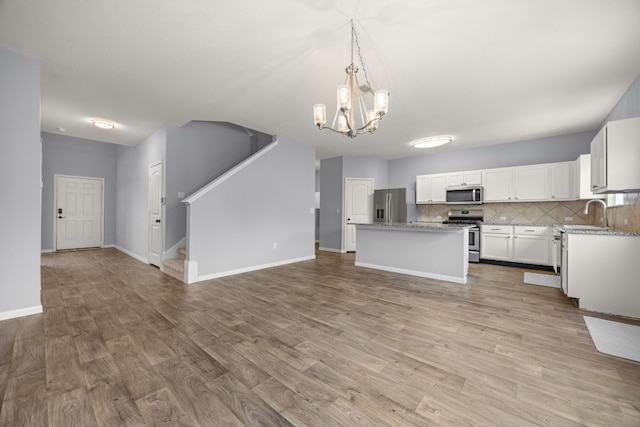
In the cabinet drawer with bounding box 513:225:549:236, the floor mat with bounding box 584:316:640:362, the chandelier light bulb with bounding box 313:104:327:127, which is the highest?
the chandelier light bulb with bounding box 313:104:327:127

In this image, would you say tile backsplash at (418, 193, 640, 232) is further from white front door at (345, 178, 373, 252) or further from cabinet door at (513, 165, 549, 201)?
white front door at (345, 178, 373, 252)

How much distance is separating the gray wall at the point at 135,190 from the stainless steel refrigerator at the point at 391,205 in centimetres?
504

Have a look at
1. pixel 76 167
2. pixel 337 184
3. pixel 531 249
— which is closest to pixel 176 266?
pixel 337 184

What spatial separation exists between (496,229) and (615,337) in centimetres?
348

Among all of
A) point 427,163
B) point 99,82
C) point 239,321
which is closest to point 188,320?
point 239,321

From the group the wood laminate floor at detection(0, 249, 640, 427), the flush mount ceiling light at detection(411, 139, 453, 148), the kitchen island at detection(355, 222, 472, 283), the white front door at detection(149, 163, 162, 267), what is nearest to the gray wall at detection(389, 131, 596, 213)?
the flush mount ceiling light at detection(411, 139, 453, 148)

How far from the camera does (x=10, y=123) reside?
2623mm

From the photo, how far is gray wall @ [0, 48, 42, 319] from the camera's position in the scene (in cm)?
260

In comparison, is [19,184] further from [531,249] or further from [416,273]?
[531,249]

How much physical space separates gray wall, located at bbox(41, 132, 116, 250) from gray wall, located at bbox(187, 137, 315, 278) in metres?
5.01

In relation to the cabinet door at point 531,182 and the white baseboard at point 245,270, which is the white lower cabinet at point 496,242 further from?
the white baseboard at point 245,270

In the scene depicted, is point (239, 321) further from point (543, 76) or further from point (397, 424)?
point (543, 76)

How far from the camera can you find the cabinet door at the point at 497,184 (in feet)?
18.5

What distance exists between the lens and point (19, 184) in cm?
267
